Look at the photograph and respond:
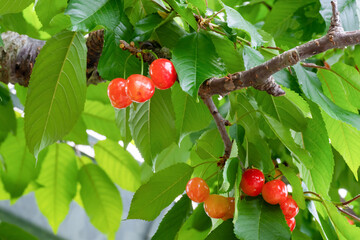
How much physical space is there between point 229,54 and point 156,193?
206 mm

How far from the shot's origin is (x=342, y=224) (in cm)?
58

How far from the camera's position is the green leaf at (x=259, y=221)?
0.50m

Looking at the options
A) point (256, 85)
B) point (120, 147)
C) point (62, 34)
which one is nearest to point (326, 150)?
point (256, 85)

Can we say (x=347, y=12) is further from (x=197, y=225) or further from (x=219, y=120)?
(x=197, y=225)

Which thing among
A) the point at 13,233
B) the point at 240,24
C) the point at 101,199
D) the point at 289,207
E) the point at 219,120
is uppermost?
the point at 240,24

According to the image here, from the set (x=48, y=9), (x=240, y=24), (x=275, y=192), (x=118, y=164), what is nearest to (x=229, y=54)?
(x=240, y=24)

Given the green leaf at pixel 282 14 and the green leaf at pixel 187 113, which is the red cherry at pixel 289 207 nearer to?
the green leaf at pixel 187 113

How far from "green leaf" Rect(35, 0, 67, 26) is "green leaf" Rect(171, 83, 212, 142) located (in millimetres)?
201

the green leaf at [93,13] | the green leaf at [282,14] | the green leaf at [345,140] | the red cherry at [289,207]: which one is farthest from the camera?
the green leaf at [282,14]

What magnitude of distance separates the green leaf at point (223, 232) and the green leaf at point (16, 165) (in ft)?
1.67

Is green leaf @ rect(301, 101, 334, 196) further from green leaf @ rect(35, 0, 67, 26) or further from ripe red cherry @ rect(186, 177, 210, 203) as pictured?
green leaf @ rect(35, 0, 67, 26)

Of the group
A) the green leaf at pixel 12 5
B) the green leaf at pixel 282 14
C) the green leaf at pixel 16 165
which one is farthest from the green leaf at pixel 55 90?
the green leaf at pixel 282 14

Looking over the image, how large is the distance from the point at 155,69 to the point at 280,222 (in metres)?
0.23

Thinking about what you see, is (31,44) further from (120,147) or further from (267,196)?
(267,196)
